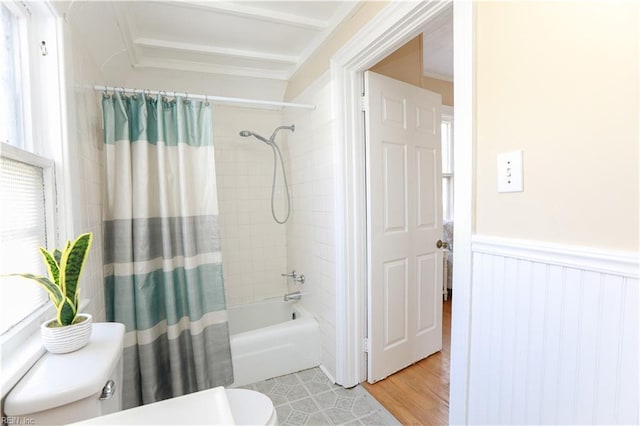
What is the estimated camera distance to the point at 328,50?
1.91 metres

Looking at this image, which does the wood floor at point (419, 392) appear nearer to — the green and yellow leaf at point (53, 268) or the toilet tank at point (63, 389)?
the toilet tank at point (63, 389)

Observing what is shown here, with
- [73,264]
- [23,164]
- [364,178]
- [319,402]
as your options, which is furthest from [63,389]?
[364,178]

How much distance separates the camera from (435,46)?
8.20 feet

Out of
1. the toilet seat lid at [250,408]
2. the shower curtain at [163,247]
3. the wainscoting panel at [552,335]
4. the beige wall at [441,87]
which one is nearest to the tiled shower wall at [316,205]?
the shower curtain at [163,247]

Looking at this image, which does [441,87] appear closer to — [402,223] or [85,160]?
[402,223]

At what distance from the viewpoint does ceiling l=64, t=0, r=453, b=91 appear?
1584 mm

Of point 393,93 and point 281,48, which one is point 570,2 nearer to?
point 393,93

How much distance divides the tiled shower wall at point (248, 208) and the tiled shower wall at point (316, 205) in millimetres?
239

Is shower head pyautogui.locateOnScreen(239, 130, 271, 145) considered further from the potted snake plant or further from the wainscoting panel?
the wainscoting panel

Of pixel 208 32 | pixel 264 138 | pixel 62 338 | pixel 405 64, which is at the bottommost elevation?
pixel 62 338

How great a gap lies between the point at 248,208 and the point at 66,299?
1810mm

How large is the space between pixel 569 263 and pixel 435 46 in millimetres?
2327

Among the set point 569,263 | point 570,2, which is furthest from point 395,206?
point 570,2

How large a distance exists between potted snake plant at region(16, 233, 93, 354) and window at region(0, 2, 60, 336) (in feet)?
0.41
